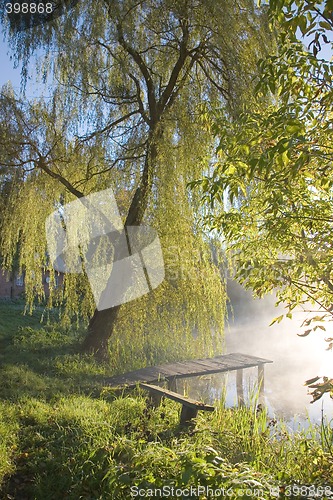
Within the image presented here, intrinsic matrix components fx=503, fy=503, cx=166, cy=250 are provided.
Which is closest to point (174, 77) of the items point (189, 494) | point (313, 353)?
point (189, 494)

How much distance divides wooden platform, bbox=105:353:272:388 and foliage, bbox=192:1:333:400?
2.29m

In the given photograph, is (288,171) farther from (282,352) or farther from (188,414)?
(282,352)

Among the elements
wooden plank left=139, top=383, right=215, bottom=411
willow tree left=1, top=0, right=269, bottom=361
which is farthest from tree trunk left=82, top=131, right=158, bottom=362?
wooden plank left=139, top=383, right=215, bottom=411

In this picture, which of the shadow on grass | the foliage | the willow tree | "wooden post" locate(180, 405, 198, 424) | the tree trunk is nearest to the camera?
the foliage

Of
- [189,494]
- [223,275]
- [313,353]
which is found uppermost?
[223,275]

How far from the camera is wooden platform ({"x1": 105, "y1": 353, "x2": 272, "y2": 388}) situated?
523 cm

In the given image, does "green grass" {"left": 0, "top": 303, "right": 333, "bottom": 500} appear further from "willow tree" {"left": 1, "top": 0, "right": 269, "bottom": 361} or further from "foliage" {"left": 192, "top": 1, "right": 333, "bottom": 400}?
"willow tree" {"left": 1, "top": 0, "right": 269, "bottom": 361}

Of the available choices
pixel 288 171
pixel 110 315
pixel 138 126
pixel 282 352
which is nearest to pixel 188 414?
pixel 288 171

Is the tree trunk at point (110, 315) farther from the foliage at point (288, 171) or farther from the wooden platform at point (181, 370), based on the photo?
the foliage at point (288, 171)

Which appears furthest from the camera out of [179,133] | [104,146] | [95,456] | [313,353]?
[313,353]

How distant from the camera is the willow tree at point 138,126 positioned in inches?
233

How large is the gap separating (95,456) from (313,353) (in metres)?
10.1

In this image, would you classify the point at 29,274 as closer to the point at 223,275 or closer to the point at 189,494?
the point at 223,275

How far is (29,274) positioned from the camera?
24.1 feet
